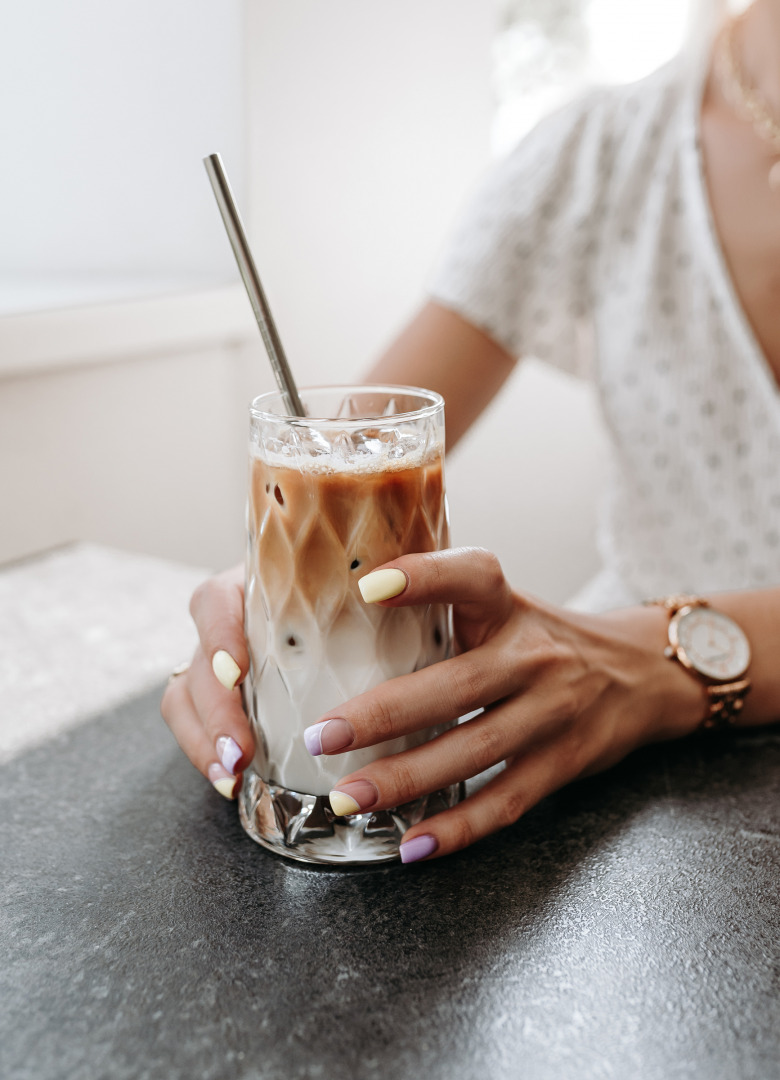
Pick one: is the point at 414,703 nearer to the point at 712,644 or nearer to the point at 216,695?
the point at 216,695

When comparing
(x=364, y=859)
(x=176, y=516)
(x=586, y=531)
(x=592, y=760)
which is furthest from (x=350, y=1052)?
(x=586, y=531)

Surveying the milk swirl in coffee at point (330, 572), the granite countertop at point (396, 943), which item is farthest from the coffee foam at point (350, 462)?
the granite countertop at point (396, 943)

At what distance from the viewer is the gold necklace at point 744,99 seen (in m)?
1.04

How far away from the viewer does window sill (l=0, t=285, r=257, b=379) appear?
124cm

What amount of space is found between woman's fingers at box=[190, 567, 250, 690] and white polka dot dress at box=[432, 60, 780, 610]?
621mm

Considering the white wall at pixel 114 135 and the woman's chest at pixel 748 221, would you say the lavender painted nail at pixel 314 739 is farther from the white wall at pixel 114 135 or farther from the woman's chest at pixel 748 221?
the white wall at pixel 114 135

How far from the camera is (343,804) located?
455mm

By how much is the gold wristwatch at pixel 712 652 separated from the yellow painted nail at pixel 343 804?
27cm

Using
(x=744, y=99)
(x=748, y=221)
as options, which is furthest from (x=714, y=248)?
(x=744, y=99)

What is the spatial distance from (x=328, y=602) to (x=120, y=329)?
3.46 feet

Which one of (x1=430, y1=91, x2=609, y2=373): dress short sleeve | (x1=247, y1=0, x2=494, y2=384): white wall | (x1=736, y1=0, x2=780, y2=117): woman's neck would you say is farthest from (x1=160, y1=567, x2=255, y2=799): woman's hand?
(x1=247, y1=0, x2=494, y2=384): white wall

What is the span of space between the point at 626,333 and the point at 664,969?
2.83 feet

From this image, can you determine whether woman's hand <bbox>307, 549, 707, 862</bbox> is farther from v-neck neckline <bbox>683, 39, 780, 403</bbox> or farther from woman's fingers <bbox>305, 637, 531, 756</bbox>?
v-neck neckline <bbox>683, 39, 780, 403</bbox>

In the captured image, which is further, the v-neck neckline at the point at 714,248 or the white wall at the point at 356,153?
the white wall at the point at 356,153
